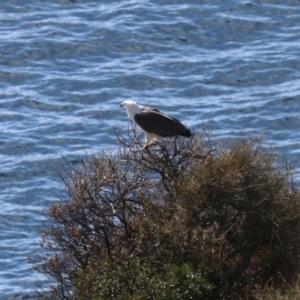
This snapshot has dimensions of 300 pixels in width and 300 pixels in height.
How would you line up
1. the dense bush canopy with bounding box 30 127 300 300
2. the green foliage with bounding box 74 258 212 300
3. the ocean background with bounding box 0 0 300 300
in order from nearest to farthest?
the green foliage with bounding box 74 258 212 300, the dense bush canopy with bounding box 30 127 300 300, the ocean background with bounding box 0 0 300 300

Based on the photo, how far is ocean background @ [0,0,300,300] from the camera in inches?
722

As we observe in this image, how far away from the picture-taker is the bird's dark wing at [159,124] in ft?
34.0

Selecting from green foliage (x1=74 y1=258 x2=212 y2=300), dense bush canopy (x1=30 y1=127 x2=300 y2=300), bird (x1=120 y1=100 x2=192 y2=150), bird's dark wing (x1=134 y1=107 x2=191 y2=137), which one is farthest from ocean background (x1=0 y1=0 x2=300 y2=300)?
green foliage (x1=74 y1=258 x2=212 y2=300)

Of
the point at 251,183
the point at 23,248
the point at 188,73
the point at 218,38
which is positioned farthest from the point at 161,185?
the point at 218,38

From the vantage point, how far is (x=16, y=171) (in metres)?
18.8

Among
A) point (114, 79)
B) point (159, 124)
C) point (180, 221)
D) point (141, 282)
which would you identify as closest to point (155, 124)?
point (159, 124)

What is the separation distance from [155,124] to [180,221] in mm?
1795

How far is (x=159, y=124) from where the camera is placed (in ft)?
34.8

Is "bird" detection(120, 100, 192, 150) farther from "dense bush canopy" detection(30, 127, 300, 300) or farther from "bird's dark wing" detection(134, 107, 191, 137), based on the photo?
"dense bush canopy" detection(30, 127, 300, 300)

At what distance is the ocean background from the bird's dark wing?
555cm

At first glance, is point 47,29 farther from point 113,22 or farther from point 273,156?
point 273,156

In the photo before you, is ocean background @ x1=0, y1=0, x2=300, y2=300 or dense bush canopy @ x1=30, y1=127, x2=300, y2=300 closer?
dense bush canopy @ x1=30, y1=127, x2=300, y2=300

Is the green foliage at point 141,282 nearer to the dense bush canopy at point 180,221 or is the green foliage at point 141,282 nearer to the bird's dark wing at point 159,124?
the dense bush canopy at point 180,221

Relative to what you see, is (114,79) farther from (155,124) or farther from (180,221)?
(180,221)
